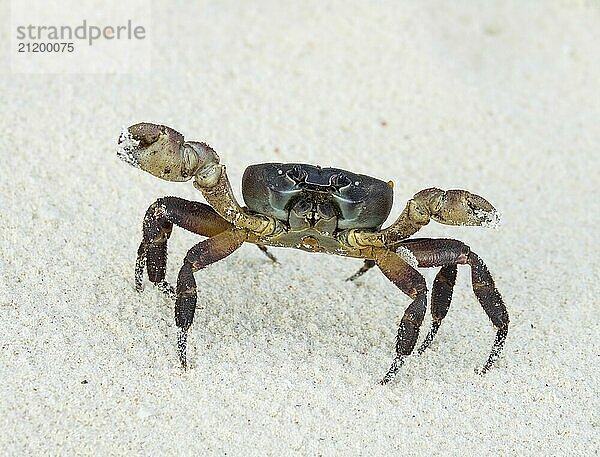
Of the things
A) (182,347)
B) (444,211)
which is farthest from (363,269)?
(182,347)

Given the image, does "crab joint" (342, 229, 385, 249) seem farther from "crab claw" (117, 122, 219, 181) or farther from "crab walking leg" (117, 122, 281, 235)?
"crab claw" (117, 122, 219, 181)

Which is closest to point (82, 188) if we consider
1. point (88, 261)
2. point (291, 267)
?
point (88, 261)

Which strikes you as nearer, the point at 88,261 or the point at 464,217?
the point at 464,217

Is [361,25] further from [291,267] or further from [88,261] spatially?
[88,261]

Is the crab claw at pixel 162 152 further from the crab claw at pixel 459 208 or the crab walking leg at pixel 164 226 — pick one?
the crab claw at pixel 459 208

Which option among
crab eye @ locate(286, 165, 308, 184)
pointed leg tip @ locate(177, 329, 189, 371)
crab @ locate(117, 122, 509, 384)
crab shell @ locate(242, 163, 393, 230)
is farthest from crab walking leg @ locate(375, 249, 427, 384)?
pointed leg tip @ locate(177, 329, 189, 371)

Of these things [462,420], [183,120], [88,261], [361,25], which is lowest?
[462,420]
